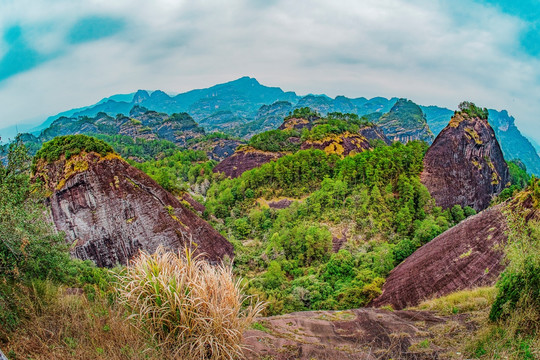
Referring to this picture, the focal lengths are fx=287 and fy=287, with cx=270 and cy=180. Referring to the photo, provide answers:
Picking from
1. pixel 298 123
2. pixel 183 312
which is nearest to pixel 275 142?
pixel 298 123

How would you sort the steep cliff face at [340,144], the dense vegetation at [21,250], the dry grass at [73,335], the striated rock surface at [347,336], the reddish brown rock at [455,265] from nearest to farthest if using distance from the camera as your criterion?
the dry grass at [73,335], the dense vegetation at [21,250], the striated rock surface at [347,336], the reddish brown rock at [455,265], the steep cliff face at [340,144]

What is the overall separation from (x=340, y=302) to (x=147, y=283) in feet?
57.1

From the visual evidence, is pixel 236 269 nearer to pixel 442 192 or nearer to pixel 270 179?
pixel 270 179

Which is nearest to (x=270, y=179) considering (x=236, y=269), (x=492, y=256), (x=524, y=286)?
(x=236, y=269)

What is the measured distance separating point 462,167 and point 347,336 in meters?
34.9

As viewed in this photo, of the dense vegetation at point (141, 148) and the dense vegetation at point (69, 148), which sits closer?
the dense vegetation at point (69, 148)

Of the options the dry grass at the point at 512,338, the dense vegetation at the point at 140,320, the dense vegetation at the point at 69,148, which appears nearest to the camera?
the dense vegetation at the point at 140,320

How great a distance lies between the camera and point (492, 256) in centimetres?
1688

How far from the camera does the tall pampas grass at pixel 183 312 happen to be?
4949 millimetres

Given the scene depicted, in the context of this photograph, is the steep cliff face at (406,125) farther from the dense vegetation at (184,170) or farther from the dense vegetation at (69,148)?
the dense vegetation at (69,148)

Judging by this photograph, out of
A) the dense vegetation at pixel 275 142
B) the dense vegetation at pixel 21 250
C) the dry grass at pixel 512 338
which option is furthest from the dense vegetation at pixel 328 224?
the dense vegetation at pixel 275 142

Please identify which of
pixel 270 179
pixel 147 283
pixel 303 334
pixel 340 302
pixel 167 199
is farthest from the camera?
pixel 270 179

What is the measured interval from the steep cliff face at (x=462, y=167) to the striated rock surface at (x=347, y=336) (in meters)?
27.0

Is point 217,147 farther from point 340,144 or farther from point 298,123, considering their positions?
point 340,144
